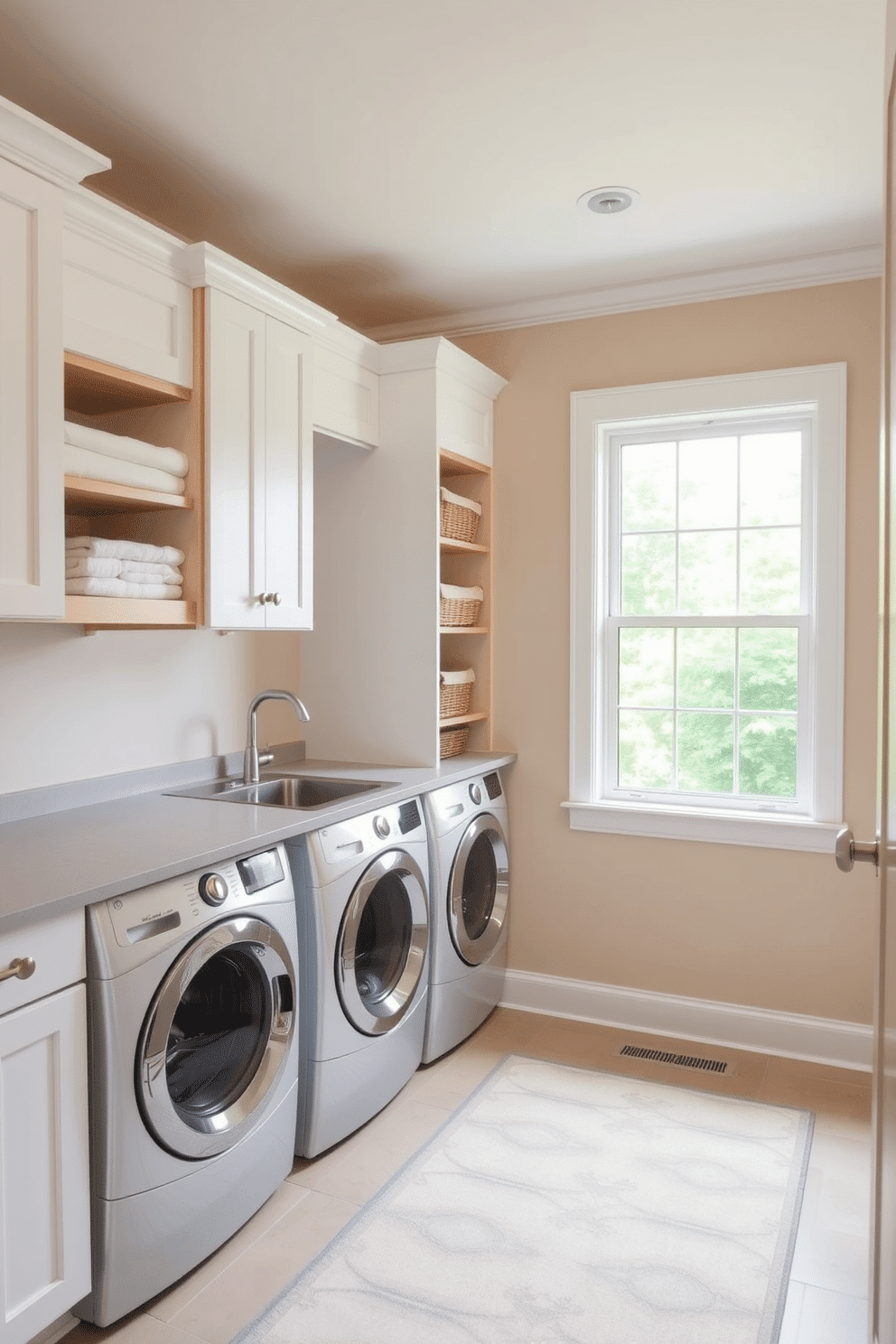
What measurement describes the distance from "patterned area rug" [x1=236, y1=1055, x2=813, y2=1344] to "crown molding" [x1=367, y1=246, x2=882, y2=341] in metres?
2.55

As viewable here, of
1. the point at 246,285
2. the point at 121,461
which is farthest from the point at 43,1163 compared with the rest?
the point at 246,285

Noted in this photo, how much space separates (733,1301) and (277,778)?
5.94 ft

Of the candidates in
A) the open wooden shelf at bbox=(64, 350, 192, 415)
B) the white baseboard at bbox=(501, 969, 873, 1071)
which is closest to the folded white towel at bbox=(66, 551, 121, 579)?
the open wooden shelf at bbox=(64, 350, 192, 415)

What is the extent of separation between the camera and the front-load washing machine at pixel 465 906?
2963 millimetres

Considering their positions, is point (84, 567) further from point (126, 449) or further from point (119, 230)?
point (119, 230)

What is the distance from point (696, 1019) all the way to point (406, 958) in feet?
3.71

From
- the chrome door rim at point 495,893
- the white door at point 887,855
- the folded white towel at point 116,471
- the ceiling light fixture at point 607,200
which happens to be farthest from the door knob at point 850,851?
the ceiling light fixture at point 607,200

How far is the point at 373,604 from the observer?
10.7 ft

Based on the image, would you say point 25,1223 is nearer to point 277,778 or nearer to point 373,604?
point 277,778

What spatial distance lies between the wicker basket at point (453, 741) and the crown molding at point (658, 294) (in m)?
1.51

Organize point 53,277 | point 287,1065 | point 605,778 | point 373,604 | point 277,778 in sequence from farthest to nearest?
point 605,778 → point 373,604 → point 277,778 → point 287,1065 → point 53,277

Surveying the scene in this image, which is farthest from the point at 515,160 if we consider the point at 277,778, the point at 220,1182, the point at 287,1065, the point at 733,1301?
the point at 733,1301

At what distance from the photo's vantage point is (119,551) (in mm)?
2164

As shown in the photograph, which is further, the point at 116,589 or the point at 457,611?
the point at 457,611
